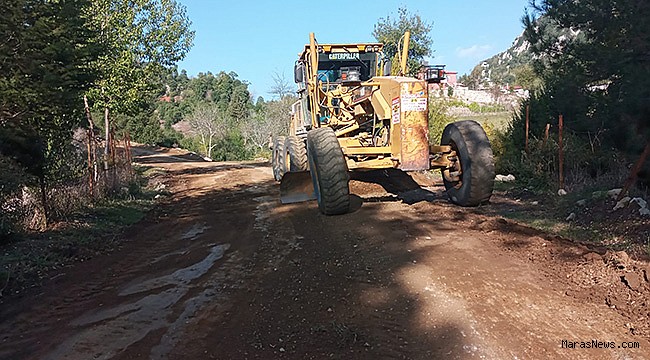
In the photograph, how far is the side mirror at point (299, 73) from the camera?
10.4m

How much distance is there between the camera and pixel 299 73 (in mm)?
10664

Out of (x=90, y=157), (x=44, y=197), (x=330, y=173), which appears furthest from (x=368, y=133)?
(x=90, y=157)

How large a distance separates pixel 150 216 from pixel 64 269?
388cm

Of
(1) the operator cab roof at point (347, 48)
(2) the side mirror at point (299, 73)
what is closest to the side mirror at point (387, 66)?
(1) the operator cab roof at point (347, 48)

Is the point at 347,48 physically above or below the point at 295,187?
above

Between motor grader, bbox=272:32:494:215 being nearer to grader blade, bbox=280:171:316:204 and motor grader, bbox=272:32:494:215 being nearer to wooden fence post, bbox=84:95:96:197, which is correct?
grader blade, bbox=280:171:316:204

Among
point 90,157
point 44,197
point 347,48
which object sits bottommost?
point 44,197

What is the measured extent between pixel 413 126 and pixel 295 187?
9.81 feet

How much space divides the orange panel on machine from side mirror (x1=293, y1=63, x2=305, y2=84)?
3297 mm

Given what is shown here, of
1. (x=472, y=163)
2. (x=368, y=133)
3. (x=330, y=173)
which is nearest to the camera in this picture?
(x=330, y=173)

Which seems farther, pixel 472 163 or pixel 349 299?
pixel 472 163

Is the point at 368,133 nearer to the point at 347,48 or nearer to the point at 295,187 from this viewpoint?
the point at 295,187

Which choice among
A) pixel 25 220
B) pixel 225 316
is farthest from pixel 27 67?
pixel 225 316

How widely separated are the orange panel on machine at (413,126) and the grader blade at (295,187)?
2453 millimetres
